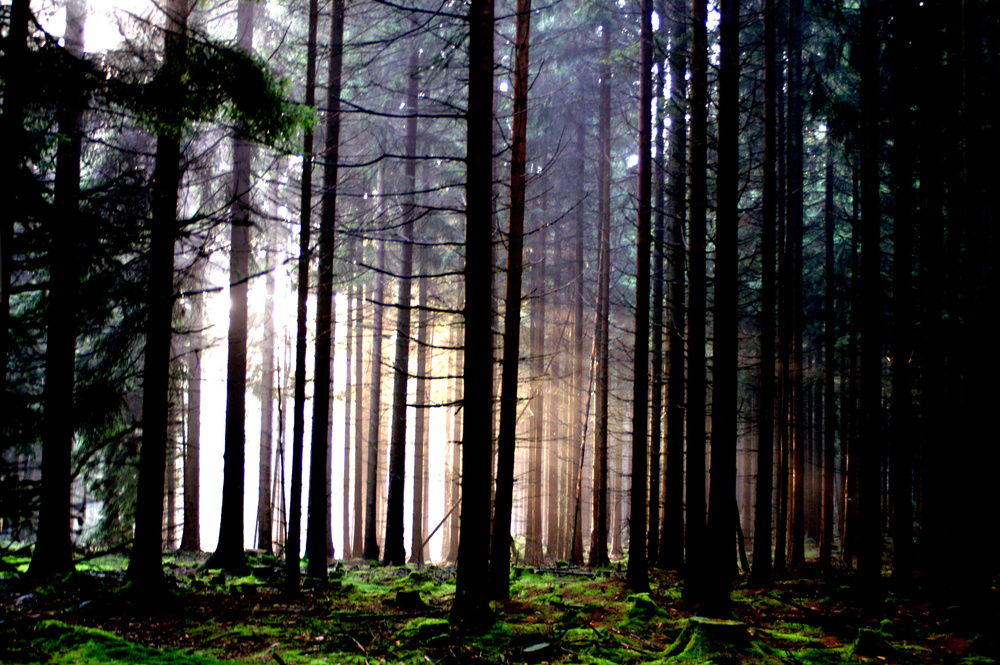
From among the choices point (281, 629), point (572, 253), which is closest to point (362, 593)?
point (281, 629)

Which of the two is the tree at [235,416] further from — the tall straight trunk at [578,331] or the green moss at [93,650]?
the tall straight trunk at [578,331]

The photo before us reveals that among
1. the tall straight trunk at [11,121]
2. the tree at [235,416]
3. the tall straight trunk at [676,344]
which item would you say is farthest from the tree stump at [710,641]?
the tree at [235,416]

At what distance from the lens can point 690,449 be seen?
8547 mm

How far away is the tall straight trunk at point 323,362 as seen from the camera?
425 inches

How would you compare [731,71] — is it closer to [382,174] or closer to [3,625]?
[3,625]

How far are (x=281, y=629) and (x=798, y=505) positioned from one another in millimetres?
13149

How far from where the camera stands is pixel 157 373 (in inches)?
318

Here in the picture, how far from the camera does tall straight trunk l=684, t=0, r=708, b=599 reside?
836cm

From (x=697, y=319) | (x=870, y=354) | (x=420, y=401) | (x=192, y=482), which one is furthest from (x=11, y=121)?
(x=420, y=401)

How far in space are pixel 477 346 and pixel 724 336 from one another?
10.4 feet

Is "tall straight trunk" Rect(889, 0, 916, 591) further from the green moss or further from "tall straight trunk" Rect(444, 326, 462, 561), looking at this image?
"tall straight trunk" Rect(444, 326, 462, 561)

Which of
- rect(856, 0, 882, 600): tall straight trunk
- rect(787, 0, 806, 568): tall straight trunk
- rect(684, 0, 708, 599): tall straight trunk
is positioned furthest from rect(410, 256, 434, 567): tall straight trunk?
rect(856, 0, 882, 600): tall straight trunk

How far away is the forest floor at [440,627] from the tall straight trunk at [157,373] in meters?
0.53

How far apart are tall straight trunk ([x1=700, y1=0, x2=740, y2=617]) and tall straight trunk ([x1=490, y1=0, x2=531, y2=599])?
285 cm
